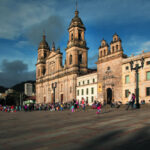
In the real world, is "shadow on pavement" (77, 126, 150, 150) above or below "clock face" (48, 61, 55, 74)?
below

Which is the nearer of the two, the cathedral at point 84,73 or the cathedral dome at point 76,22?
the cathedral at point 84,73

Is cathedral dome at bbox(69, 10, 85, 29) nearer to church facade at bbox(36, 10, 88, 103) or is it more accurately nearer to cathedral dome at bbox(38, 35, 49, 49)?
church facade at bbox(36, 10, 88, 103)

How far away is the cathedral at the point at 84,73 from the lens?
124 feet

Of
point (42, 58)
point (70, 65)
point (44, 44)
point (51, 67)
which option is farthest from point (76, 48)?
point (44, 44)

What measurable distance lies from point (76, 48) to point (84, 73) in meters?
8.22

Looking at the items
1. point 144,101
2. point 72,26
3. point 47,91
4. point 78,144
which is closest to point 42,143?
point 78,144

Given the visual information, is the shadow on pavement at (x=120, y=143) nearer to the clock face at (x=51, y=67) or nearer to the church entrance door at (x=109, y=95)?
the church entrance door at (x=109, y=95)

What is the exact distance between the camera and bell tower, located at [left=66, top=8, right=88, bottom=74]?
55.0m

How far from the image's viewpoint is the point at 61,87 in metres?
59.9

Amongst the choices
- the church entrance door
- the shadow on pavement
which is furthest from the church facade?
the shadow on pavement

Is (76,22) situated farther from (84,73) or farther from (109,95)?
(109,95)

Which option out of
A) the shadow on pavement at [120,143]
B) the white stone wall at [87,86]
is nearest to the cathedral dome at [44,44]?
the white stone wall at [87,86]

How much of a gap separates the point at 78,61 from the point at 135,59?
22.2m

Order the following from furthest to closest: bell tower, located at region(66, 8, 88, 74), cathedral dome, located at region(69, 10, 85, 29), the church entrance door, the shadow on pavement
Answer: cathedral dome, located at region(69, 10, 85, 29)
bell tower, located at region(66, 8, 88, 74)
the church entrance door
the shadow on pavement
